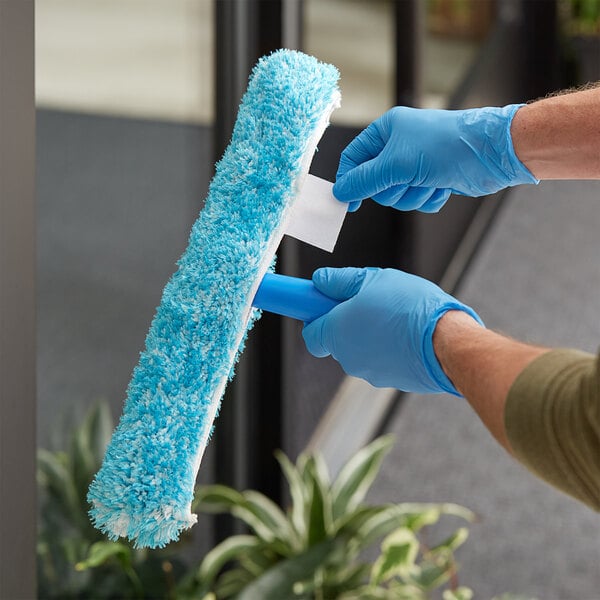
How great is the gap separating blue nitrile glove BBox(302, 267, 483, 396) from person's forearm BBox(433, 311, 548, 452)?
2 cm

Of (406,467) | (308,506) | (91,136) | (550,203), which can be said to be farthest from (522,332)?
(91,136)

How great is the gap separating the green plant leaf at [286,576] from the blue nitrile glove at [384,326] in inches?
21.0

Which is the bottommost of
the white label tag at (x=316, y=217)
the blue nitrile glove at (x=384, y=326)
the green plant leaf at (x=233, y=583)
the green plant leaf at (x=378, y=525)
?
the green plant leaf at (x=233, y=583)

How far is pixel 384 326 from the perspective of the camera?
0.76 m

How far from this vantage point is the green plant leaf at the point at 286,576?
48.5 inches

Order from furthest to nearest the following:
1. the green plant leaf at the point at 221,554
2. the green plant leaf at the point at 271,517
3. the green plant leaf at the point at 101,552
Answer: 1. the green plant leaf at the point at 271,517
2. the green plant leaf at the point at 221,554
3. the green plant leaf at the point at 101,552

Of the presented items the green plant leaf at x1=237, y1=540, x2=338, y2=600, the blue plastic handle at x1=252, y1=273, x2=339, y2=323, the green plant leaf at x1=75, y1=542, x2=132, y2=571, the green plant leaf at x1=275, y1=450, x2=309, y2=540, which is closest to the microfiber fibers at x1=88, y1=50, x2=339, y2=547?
the blue plastic handle at x1=252, y1=273, x2=339, y2=323

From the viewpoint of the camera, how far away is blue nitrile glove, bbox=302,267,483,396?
0.73 meters

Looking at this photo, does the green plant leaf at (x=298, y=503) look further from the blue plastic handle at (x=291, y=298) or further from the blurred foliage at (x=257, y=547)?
the blue plastic handle at (x=291, y=298)

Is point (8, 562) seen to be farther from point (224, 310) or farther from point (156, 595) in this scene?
point (156, 595)

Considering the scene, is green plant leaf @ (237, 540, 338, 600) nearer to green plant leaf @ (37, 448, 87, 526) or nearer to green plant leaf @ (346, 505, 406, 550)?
green plant leaf @ (346, 505, 406, 550)

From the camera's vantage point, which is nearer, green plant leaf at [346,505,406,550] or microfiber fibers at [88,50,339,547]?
microfiber fibers at [88,50,339,547]

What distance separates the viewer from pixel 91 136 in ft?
3.63

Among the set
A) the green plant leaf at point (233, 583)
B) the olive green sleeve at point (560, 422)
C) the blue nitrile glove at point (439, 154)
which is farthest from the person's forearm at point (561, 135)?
the green plant leaf at point (233, 583)
